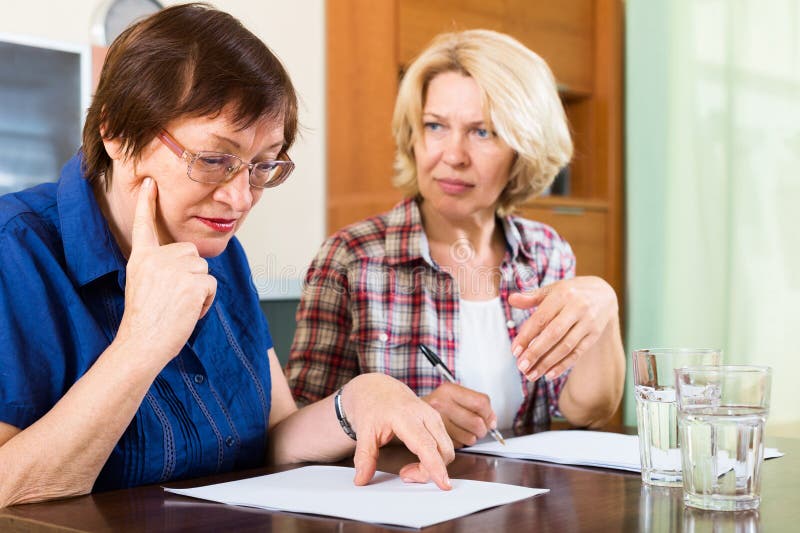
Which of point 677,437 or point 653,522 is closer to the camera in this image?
point 653,522

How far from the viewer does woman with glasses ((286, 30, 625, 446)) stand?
1.85m

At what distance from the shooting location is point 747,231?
10.6 ft

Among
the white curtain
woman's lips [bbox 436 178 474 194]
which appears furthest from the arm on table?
the white curtain

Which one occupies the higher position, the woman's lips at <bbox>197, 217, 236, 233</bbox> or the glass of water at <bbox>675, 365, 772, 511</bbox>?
the woman's lips at <bbox>197, 217, 236, 233</bbox>

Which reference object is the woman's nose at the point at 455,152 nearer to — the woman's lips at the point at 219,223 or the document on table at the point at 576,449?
the document on table at the point at 576,449

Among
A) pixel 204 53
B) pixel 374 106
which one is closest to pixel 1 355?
pixel 204 53

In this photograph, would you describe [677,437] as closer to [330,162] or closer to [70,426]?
[70,426]

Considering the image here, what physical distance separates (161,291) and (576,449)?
0.62m

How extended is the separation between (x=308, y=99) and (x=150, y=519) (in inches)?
90.9

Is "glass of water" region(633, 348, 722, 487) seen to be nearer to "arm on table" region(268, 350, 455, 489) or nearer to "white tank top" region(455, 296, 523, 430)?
"arm on table" region(268, 350, 455, 489)

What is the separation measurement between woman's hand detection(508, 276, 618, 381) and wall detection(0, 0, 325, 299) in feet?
4.40

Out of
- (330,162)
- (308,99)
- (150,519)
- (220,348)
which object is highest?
(308,99)

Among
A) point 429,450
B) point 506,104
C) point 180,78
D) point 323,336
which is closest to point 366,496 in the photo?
point 429,450

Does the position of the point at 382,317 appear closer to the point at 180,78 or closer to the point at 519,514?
the point at 180,78
